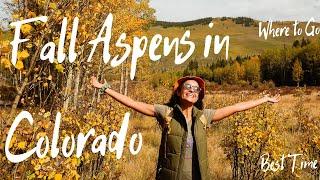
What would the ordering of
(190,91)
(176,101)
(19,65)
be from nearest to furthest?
(19,65) < (190,91) < (176,101)

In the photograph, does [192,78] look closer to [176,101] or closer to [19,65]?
[176,101]

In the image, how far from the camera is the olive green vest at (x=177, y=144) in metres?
4.22

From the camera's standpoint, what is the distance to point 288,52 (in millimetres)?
92312

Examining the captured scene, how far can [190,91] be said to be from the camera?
4.32m

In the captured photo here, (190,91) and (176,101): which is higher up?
(190,91)

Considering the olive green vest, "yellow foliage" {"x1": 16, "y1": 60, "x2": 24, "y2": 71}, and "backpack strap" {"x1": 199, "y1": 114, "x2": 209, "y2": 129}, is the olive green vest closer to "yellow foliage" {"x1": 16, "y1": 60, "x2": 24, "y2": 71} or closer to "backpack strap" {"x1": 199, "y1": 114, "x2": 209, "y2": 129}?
"backpack strap" {"x1": 199, "y1": 114, "x2": 209, "y2": 129}

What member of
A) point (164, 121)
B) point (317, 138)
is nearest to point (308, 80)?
point (317, 138)

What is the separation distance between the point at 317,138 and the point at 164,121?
5239 millimetres

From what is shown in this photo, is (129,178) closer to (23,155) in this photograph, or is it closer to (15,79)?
(23,155)

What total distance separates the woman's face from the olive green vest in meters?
0.10

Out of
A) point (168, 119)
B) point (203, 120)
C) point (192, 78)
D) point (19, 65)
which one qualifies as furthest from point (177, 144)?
point (19, 65)

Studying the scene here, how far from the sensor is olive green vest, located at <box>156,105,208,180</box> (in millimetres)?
4219

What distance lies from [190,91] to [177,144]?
0.52 m

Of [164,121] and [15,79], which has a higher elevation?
[15,79]
